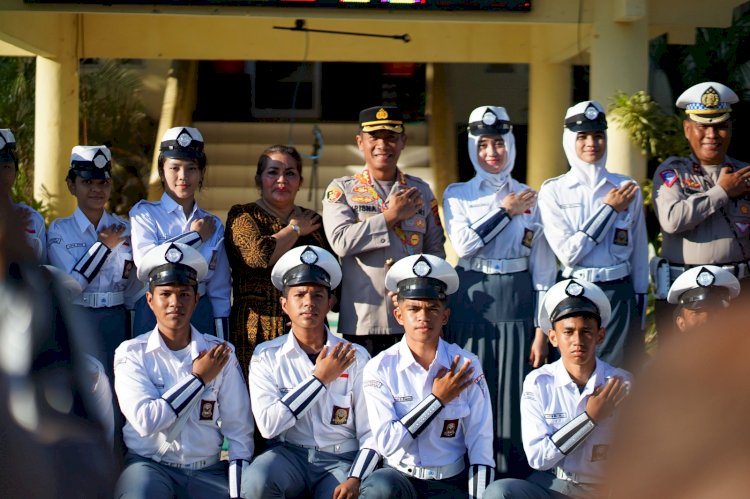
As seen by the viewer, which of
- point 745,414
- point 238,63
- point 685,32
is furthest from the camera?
point 238,63

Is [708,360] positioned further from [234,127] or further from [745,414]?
[234,127]

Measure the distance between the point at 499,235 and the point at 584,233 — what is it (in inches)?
16.4

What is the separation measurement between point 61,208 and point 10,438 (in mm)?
7863

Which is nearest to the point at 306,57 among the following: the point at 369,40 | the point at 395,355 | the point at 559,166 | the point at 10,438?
the point at 369,40

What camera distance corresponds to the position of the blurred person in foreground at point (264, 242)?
5684mm

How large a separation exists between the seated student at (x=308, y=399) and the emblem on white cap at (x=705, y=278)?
1673mm

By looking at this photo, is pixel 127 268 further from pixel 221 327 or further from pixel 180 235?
pixel 221 327

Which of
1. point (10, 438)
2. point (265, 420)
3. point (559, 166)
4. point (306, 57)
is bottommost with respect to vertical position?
point (265, 420)

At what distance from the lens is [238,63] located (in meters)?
14.2

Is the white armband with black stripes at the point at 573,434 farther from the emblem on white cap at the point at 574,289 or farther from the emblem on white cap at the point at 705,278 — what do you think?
the emblem on white cap at the point at 705,278

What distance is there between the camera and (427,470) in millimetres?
5082

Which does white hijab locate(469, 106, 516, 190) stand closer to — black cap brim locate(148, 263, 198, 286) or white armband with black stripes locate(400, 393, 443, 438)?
white armband with black stripes locate(400, 393, 443, 438)

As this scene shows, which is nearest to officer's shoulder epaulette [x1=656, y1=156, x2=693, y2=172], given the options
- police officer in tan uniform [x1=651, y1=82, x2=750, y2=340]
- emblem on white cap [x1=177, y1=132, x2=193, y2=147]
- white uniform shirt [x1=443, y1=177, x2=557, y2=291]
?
police officer in tan uniform [x1=651, y1=82, x2=750, y2=340]

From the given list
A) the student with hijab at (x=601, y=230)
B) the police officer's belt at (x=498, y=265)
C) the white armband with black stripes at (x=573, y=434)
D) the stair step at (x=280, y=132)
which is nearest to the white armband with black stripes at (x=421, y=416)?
the white armband with black stripes at (x=573, y=434)
